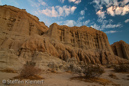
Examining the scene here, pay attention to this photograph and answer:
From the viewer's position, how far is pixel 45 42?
86.9ft

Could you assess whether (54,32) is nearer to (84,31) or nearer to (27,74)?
(84,31)

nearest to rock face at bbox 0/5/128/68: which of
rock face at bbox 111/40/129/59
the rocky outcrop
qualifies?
the rocky outcrop

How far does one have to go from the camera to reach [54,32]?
41.4 meters

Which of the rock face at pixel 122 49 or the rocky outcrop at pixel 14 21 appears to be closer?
the rocky outcrop at pixel 14 21

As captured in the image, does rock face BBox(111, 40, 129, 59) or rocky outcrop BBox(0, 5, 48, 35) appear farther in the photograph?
rock face BBox(111, 40, 129, 59)

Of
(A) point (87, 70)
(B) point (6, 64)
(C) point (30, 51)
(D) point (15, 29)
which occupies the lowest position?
(A) point (87, 70)

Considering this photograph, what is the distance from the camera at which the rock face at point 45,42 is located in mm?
19062

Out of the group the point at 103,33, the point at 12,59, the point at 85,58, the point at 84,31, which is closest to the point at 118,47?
the point at 103,33

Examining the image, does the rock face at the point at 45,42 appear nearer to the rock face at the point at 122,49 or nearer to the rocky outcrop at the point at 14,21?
the rocky outcrop at the point at 14,21

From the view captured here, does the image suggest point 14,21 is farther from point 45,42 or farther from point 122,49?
point 122,49

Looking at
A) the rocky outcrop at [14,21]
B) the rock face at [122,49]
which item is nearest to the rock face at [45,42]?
the rocky outcrop at [14,21]

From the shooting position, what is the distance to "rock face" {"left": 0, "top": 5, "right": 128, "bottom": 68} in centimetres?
1906

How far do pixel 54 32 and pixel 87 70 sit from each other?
33.9m

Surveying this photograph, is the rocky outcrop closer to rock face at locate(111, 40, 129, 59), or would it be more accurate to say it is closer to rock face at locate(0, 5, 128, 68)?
rock face at locate(0, 5, 128, 68)
